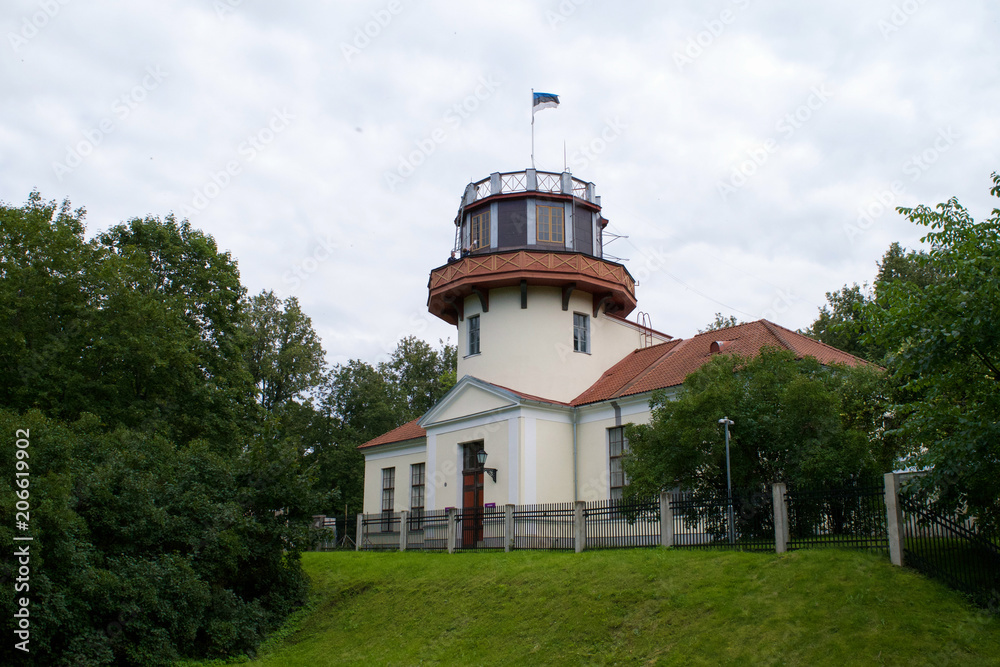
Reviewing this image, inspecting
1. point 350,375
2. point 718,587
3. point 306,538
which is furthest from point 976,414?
point 350,375

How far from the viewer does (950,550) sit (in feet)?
37.8

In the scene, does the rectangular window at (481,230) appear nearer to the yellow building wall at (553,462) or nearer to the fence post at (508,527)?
the yellow building wall at (553,462)

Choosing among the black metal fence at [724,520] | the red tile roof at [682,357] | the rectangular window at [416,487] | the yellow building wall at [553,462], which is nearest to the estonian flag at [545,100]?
the red tile roof at [682,357]

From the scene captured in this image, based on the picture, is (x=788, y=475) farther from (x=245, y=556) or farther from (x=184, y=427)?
(x=184, y=427)

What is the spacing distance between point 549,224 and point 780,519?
627 inches

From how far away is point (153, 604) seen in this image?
44.9ft

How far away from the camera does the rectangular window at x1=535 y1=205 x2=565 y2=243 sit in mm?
27719

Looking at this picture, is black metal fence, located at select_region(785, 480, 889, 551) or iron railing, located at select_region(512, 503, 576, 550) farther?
iron railing, located at select_region(512, 503, 576, 550)

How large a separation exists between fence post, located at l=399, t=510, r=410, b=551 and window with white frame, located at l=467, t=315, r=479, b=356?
6.98 metres

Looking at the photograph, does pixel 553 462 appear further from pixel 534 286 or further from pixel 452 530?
pixel 534 286

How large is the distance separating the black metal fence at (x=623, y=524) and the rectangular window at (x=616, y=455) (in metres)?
5.45

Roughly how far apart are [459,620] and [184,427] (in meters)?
14.5

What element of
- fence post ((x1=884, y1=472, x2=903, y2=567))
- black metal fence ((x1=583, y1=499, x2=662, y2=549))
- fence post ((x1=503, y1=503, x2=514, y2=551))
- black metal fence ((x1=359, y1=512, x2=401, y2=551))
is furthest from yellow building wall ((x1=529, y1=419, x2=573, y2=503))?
fence post ((x1=884, y1=472, x2=903, y2=567))

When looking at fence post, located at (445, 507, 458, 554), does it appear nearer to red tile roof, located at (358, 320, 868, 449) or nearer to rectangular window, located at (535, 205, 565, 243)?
red tile roof, located at (358, 320, 868, 449)
